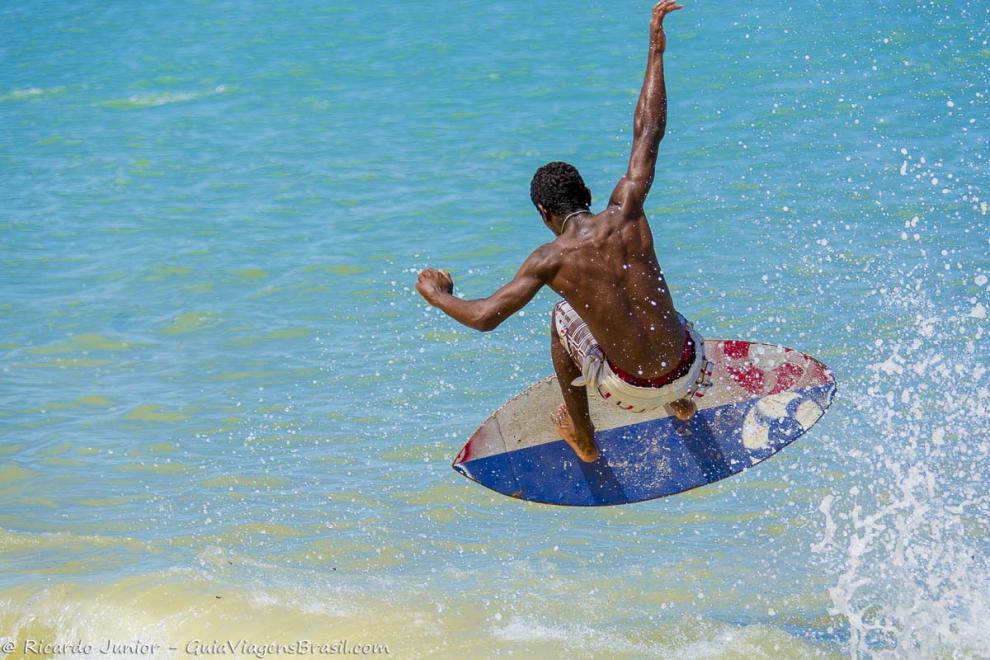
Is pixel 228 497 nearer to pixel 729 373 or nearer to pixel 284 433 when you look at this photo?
pixel 284 433

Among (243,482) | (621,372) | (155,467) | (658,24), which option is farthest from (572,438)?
(155,467)

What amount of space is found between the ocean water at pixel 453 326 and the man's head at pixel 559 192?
199cm

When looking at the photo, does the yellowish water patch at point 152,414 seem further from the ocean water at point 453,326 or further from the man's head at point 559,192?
the man's head at point 559,192

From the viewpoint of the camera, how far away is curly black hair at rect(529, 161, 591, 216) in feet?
17.1

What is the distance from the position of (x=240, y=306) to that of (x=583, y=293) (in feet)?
19.1

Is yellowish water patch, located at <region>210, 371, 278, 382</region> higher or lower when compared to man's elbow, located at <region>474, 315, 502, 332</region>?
lower

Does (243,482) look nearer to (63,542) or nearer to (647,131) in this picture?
(63,542)

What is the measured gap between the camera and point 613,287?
5125mm

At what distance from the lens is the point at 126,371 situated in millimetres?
9383

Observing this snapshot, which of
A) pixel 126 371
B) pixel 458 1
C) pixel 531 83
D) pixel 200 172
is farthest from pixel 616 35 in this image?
pixel 126 371

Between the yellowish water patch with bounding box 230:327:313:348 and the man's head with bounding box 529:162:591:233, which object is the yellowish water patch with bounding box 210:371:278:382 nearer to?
the yellowish water patch with bounding box 230:327:313:348

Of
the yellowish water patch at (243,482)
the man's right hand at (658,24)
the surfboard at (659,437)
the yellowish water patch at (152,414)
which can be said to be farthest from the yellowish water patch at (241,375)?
the man's right hand at (658,24)

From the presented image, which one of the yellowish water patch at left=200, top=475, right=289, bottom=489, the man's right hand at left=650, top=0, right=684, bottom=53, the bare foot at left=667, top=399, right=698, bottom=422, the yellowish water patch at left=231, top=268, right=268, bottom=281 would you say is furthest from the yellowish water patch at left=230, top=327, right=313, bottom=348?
the man's right hand at left=650, top=0, right=684, bottom=53

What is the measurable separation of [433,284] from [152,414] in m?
4.20
